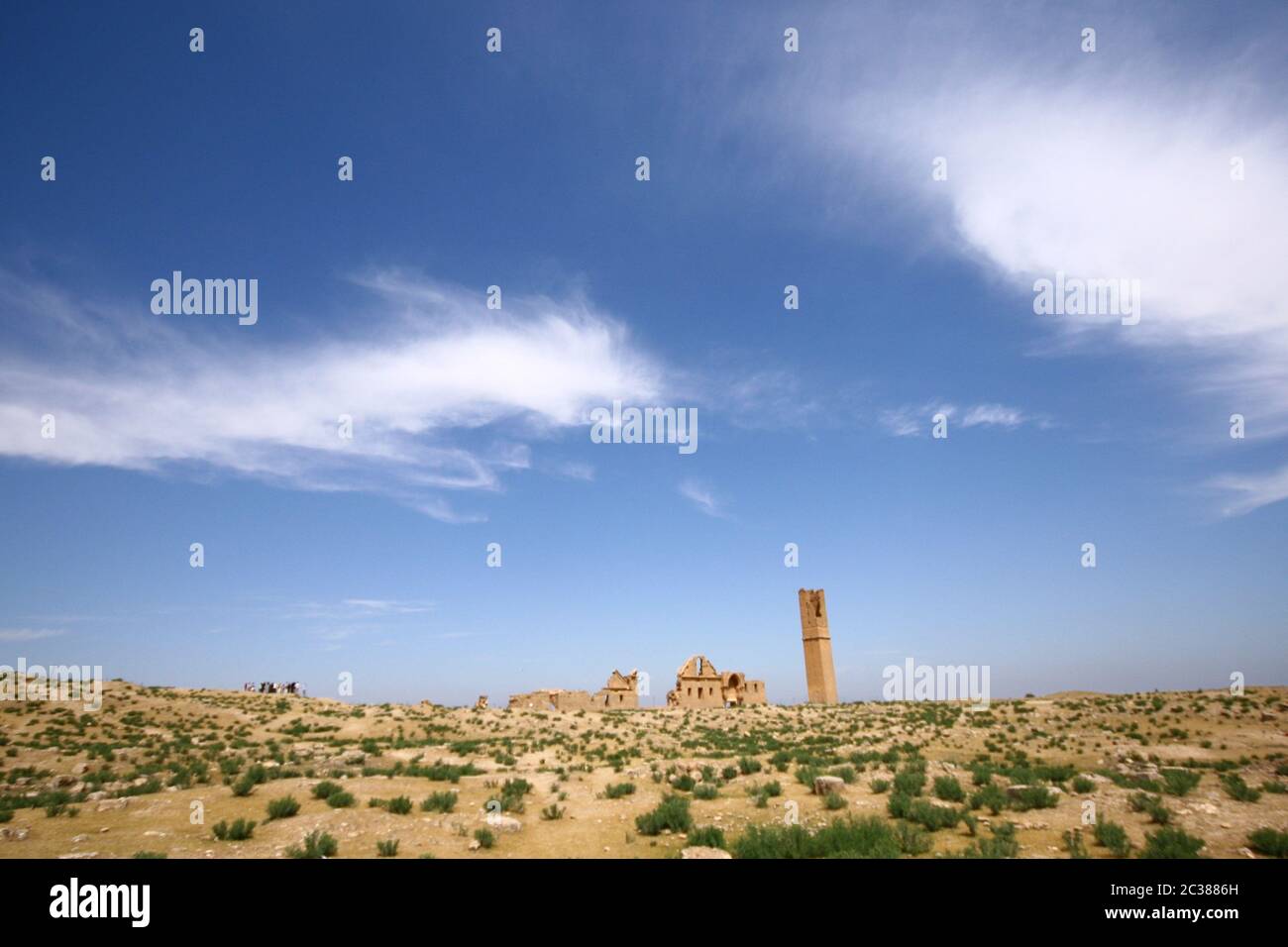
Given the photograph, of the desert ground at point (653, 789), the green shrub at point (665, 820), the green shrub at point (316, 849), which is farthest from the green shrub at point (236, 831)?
the green shrub at point (665, 820)

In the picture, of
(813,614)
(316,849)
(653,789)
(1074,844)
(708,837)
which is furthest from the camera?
(813,614)

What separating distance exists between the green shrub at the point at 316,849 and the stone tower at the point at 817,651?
50.5 meters

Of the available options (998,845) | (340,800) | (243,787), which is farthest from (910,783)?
(243,787)

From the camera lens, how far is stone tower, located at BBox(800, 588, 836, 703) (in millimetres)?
54219

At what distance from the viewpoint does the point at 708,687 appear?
52344mm

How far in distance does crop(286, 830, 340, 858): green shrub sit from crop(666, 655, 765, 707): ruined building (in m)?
43.3

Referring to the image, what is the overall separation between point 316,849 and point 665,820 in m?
5.95

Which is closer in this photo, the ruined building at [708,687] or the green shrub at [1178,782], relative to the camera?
the green shrub at [1178,782]

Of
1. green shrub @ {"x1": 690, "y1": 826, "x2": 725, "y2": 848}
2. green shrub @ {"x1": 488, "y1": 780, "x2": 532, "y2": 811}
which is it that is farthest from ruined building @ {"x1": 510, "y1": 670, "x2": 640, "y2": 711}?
green shrub @ {"x1": 690, "y1": 826, "x2": 725, "y2": 848}

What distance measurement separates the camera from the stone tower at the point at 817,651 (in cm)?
5422

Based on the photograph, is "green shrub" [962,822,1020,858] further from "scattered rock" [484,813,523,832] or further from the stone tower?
the stone tower

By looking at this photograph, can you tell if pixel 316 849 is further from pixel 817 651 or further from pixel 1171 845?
pixel 817 651

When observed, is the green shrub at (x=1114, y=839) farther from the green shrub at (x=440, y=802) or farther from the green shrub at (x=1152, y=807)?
the green shrub at (x=440, y=802)

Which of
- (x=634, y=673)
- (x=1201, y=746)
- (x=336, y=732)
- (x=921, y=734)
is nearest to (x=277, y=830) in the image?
(x=336, y=732)
